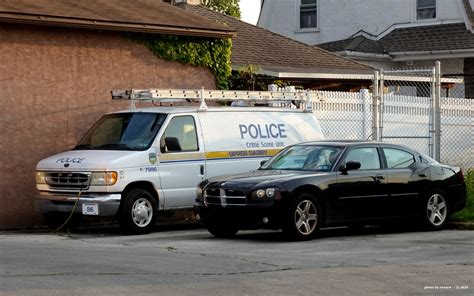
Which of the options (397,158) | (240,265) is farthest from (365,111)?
(240,265)

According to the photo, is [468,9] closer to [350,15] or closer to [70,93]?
[350,15]

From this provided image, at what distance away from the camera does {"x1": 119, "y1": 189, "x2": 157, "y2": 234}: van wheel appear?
15984 millimetres

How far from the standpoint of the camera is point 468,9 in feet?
99.3

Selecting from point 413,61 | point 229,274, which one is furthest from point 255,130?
point 413,61

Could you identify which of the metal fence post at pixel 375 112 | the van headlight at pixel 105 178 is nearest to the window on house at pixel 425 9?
the metal fence post at pixel 375 112

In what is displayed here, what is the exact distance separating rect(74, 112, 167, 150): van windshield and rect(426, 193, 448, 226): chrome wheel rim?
4612 millimetres

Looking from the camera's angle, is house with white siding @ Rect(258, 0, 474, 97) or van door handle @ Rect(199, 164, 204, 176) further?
house with white siding @ Rect(258, 0, 474, 97)

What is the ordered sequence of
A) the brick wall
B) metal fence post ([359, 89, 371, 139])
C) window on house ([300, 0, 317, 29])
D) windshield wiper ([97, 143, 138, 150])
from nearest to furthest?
windshield wiper ([97, 143, 138, 150]) < the brick wall < metal fence post ([359, 89, 371, 139]) < window on house ([300, 0, 317, 29])

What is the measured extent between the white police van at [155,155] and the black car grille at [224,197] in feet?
5.49

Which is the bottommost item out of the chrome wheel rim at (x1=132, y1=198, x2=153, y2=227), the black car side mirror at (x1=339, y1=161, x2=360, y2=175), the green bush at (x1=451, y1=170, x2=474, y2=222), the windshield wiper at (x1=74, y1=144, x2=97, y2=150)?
the green bush at (x1=451, y1=170, x2=474, y2=222)

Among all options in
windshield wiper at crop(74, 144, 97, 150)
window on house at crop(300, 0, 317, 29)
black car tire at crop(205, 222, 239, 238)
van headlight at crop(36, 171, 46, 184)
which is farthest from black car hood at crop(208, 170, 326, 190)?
window on house at crop(300, 0, 317, 29)

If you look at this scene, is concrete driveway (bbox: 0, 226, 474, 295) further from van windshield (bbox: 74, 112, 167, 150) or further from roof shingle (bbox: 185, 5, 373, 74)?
roof shingle (bbox: 185, 5, 373, 74)

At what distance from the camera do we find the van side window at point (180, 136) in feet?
54.6

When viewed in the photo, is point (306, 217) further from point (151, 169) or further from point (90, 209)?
point (90, 209)
